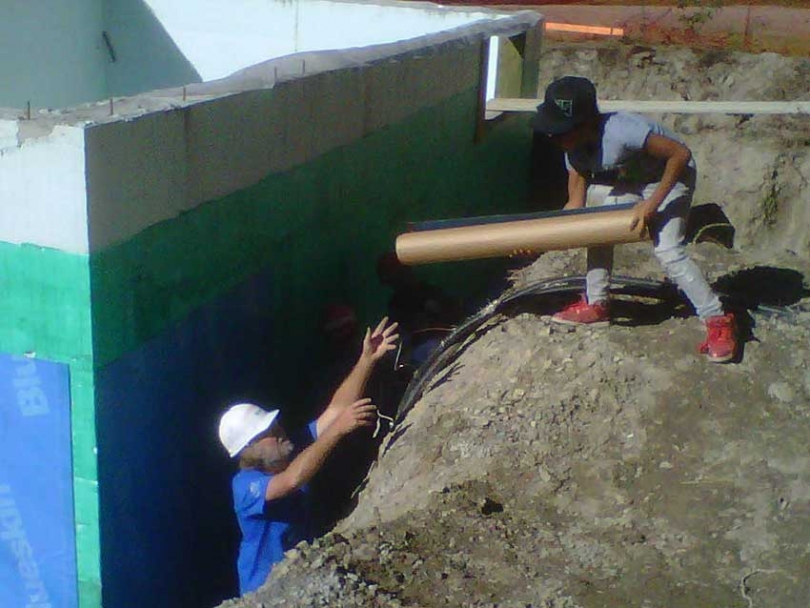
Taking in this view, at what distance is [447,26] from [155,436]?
233 inches

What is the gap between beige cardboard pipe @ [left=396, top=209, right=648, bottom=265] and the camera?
519 cm

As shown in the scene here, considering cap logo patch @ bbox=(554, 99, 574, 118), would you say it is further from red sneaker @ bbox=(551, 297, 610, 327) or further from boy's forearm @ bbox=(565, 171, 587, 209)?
red sneaker @ bbox=(551, 297, 610, 327)

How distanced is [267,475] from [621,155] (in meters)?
2.41

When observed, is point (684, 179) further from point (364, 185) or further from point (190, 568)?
point (190, 568)

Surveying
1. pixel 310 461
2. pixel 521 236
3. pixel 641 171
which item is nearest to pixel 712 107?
pixel 641 171

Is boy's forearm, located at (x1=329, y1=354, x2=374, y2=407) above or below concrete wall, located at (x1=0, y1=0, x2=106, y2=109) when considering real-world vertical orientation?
below

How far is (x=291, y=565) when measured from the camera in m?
3.85

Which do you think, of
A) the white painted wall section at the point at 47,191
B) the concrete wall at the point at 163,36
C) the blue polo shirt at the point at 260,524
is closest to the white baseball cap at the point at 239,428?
the blue polo shirt at the point at 260,524

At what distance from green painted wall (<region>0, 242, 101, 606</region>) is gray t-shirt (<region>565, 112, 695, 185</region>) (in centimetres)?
272

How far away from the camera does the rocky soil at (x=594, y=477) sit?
3809 millimetres

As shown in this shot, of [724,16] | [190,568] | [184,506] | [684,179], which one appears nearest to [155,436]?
[184,506]

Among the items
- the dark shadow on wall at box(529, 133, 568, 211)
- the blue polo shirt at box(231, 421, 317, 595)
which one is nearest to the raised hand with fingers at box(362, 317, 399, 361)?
the blue polo shirt at box(231, 421, 317, 595)

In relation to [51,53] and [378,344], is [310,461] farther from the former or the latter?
[51,53]

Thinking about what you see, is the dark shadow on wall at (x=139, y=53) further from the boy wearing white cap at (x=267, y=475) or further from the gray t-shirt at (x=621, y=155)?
the boy wearing white cap at (x=267, y=475)
